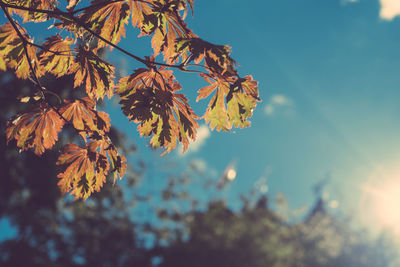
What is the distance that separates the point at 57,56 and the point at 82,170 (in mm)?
858

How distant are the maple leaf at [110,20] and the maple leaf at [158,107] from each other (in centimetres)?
34

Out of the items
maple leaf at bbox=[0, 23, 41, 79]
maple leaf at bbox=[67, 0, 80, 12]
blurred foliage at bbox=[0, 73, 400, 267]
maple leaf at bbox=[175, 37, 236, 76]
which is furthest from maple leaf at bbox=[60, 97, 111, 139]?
blurred foliage at bbox=[0, 73, 400, 267]

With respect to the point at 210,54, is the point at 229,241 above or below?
above

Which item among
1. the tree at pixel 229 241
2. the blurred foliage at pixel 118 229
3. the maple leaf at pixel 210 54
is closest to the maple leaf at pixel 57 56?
the maple leaf at pixel 210 54

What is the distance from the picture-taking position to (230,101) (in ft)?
5.94

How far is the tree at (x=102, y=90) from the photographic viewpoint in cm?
179

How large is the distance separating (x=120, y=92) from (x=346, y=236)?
37.4m

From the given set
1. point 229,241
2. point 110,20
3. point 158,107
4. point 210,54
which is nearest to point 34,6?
point 110,20

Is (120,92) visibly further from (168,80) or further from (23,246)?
(23,246)

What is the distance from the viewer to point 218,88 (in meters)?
1.90

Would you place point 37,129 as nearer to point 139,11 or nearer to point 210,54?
point 139,11

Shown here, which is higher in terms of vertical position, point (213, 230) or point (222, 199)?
point (222, 199)

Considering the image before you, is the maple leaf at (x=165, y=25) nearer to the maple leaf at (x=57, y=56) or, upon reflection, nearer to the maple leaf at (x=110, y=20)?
the maple leaf at (x=110, y=20)

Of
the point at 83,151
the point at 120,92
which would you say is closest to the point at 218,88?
the point at 120,92
